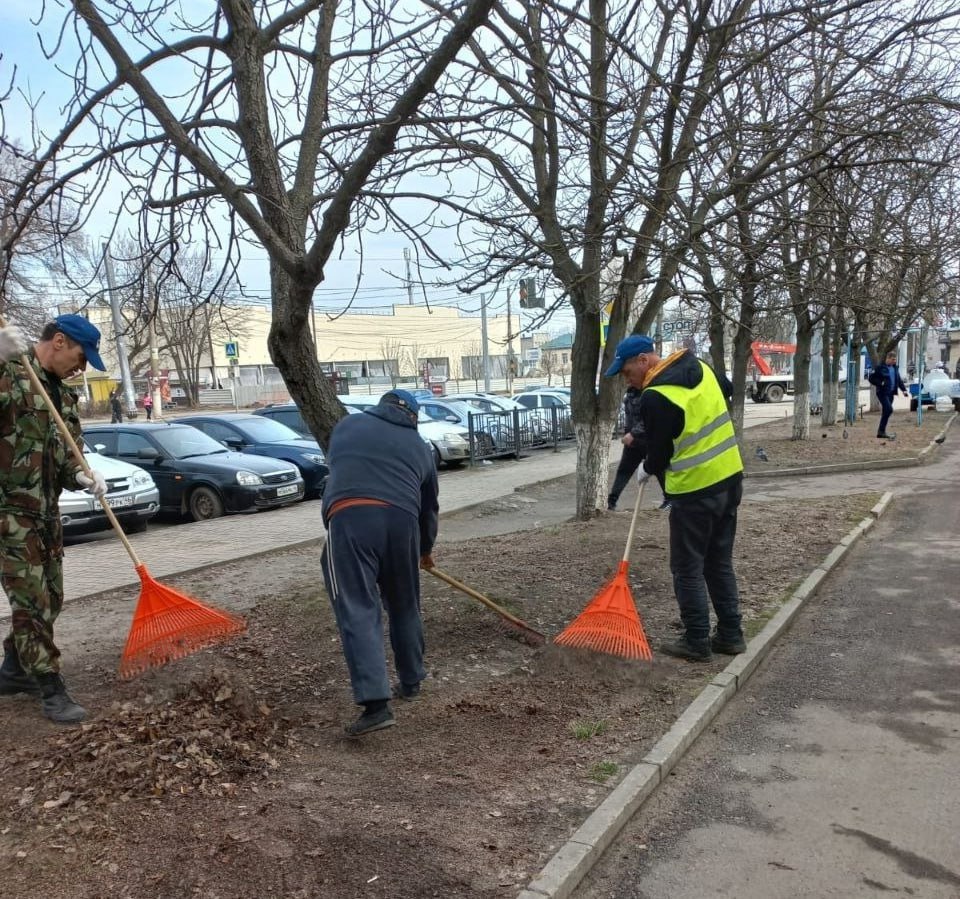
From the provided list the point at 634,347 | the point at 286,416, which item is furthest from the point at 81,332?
the point at 286,416

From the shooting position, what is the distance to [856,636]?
558 cm

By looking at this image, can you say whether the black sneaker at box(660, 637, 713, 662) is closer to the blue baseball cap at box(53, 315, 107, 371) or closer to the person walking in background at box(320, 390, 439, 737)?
the person walking in background at box(320, 390, 439, 737)

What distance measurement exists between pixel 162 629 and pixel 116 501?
7.33 m

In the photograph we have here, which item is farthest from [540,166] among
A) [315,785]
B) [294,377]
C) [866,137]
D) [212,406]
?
[212,406]

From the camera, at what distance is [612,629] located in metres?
4.78

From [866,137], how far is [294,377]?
13.8 ft

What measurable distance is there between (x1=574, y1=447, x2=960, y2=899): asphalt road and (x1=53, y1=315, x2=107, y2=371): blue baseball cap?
3.49m

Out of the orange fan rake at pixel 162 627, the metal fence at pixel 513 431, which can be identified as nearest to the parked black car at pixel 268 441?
the metal fence at pixel 513 431

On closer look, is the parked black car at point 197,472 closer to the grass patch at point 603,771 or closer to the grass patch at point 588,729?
the grass patch at point 588,729

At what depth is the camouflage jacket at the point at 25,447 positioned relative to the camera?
389 centimetres

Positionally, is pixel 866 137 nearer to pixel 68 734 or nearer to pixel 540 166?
pixel 540 166

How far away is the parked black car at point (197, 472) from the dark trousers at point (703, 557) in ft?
29.0

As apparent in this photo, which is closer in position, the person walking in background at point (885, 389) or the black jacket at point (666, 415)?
the black jacket at point (666, 415)

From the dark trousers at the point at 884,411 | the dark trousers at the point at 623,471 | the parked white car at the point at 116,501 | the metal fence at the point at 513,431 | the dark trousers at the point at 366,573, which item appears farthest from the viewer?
the metal fence at the point at 513,431
